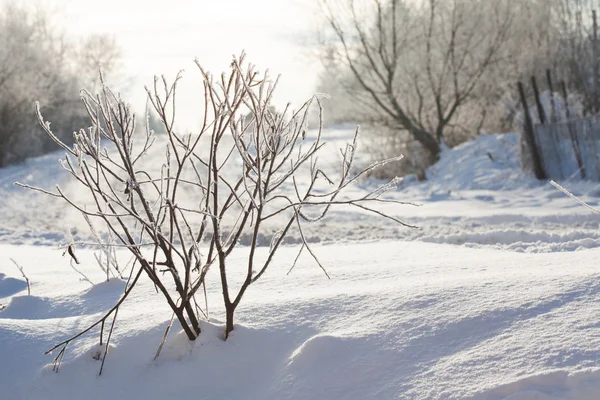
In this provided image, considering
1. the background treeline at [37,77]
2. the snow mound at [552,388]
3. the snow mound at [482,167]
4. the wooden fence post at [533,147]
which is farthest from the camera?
the background treeline at [37,77]

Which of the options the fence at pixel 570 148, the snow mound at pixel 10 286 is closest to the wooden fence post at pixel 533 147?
the fence at pixel 570 148

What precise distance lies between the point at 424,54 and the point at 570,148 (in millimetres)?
6662

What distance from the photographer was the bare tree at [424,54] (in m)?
15.6

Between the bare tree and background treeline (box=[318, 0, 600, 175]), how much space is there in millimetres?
29

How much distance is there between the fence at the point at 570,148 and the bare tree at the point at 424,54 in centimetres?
426

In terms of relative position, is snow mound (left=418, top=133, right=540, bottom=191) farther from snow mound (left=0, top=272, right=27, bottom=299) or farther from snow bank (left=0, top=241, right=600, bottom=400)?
snow mound (left=0, top=272, right=27, bottom=299)

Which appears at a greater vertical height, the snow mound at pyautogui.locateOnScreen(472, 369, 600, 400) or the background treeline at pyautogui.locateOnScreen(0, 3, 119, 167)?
the background treeline at pyautogui.locateOnScreen(0, 3, 119, 167)

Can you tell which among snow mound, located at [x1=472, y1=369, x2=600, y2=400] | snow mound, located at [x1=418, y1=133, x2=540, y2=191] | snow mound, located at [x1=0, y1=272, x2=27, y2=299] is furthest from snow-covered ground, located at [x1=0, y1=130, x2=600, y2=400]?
snow mound, located at [x1=418, y1=133, x2=540, y2=191]

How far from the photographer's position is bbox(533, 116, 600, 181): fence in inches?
403

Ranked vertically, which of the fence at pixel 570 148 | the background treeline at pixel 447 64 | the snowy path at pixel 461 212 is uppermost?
the background treeline at pixel 447 64

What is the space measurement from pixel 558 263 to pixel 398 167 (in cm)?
1263

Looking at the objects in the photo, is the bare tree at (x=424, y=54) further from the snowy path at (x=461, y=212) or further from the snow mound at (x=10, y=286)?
the snow mound at (x=10, y=286)

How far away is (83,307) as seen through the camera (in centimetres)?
308

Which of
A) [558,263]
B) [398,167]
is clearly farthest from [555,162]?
[558,263]
